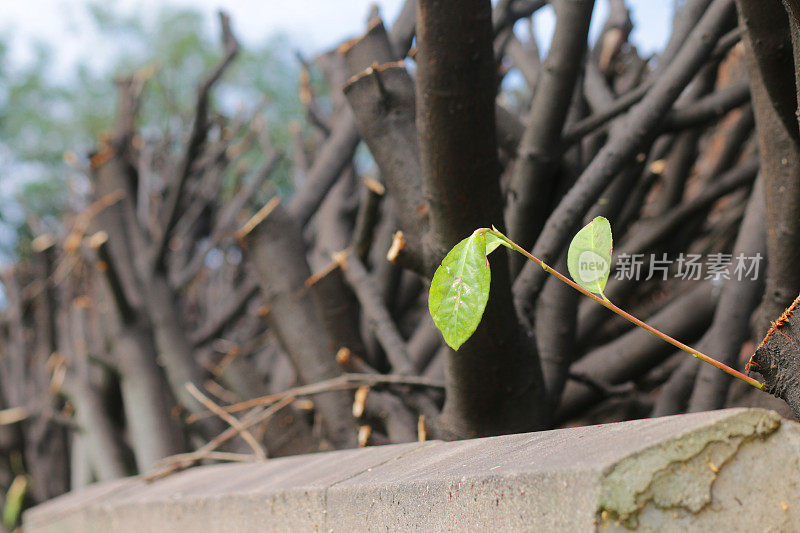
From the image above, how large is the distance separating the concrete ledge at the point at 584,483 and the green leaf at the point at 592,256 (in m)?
0.15

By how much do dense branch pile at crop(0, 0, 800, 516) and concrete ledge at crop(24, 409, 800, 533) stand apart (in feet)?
0.95

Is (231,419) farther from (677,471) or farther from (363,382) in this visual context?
(677,471)

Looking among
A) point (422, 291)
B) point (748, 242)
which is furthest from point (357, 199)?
point (748, 242)

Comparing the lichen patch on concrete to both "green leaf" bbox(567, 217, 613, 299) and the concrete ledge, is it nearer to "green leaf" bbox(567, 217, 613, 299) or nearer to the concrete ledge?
the concrete ledge

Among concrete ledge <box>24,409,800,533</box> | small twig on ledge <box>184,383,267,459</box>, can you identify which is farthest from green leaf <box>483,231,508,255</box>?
small twig on ledge <box>184,383,267,459</box>

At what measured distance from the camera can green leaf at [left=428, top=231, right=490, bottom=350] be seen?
730 mm

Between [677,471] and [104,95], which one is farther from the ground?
[104,95]

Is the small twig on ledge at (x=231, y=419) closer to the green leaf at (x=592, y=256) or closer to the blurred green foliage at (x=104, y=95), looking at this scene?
the green leaf at (x=592, y=256)

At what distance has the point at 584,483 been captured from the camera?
0.60 metres

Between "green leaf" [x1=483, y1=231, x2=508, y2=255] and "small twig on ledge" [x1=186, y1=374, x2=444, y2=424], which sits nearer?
"green leaf" [x1=483, y1=231, x2=508, y2=255]

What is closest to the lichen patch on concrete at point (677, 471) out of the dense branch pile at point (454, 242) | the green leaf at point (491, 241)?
the green leaf at point (491, 241)

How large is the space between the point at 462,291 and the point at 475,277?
2cm

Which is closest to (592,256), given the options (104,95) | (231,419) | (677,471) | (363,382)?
(677,471)

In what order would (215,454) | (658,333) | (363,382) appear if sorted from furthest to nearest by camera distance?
1. (215,454)
2. (363,382)
3. (658,333)
